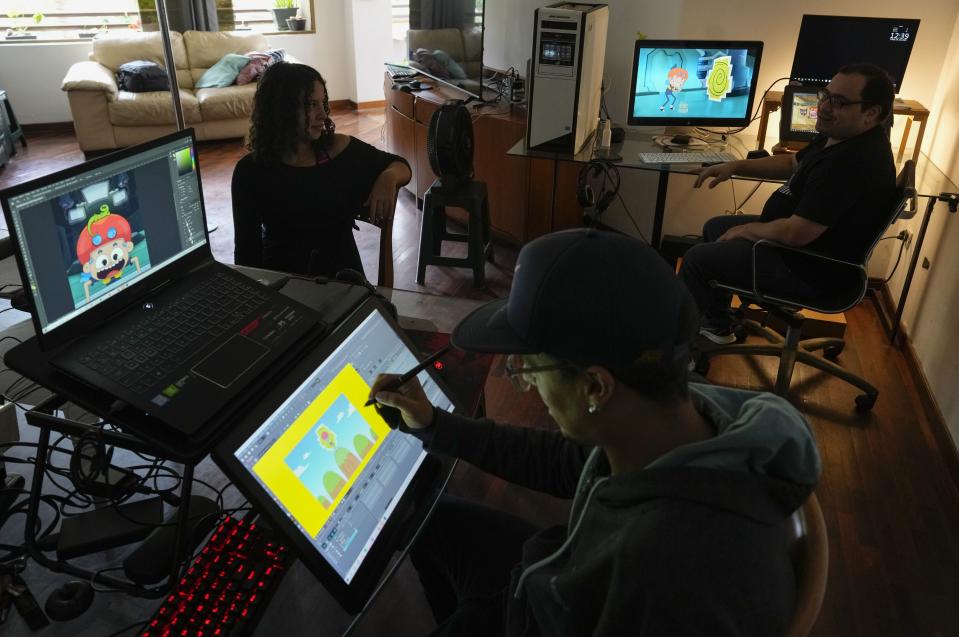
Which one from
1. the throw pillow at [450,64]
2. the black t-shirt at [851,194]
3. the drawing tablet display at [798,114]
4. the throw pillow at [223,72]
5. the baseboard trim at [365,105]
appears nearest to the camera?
the black t-shirt at [851,194]

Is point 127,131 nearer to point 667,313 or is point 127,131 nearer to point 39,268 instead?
point 39,268

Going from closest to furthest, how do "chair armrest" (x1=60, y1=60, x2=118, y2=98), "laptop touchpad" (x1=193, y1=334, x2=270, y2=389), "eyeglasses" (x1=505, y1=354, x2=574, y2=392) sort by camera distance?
"eyeglasses" (x1=505, y1=354, x2=574, y2=392)
"laptop touchpad" (x1=193, y1=334, x2=270, y2=389)
"chair armrest" (x1=60, y1=60, x2=118, y2=98)

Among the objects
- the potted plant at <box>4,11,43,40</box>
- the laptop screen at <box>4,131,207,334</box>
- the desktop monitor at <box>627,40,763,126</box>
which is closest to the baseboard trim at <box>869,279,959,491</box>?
the desktop monitor at <box>627,40,763,126</box>

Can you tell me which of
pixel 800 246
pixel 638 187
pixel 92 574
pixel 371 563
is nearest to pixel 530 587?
pixel 371 563

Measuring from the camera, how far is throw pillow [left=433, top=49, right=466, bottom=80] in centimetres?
446

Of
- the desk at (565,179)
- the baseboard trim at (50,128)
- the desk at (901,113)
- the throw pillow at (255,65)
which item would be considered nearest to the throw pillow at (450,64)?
the desk at (565,179)

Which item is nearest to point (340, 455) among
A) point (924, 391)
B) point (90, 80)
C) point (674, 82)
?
point (924, 391)

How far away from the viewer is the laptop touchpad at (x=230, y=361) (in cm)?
103

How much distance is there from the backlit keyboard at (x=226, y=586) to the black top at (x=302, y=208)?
119 cm

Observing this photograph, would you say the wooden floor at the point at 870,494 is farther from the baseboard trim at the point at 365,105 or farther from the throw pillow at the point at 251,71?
the baseboard trim at the point at 365,105

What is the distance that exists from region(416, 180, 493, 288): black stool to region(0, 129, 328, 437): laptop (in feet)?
7.06

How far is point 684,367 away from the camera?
0.90 m

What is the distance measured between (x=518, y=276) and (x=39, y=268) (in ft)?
2.14

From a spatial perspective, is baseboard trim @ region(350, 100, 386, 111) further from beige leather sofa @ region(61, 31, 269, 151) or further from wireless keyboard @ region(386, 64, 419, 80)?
wireless keyboard @ region(386, 64, 419, 80)
